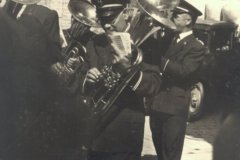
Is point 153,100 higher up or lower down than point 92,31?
lower down

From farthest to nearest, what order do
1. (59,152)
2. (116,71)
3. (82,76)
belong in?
(59,152)
(82,76)
(116,71)

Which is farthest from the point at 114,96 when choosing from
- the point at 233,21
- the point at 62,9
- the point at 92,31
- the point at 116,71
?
the point at 233,21

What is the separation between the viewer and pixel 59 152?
14.1ft

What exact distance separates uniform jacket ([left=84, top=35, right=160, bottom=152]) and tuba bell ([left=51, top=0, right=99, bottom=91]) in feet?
0.37

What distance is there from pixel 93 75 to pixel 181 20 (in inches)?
32.7

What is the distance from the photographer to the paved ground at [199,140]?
4.23 m

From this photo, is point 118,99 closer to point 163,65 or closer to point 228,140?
point 163,65

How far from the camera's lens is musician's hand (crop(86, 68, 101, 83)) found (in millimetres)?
3846

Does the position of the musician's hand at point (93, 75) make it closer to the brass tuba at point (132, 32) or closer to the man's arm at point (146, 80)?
the brass tuba at point (132, 32)

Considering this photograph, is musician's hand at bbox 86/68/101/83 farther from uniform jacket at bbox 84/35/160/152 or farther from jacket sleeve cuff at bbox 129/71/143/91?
jacket sleeve cuff at bbox 129/71/143/91

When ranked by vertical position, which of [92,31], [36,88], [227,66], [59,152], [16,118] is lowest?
[59,152]

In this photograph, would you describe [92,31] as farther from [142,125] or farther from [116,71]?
[142,125]

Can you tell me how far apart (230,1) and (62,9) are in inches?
53.3

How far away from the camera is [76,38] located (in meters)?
4.07
